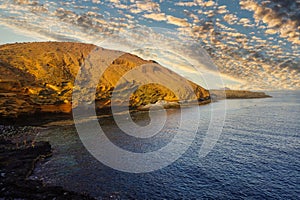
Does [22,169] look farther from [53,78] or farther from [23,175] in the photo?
[53,78]

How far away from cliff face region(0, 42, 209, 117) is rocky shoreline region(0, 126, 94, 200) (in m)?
17.8

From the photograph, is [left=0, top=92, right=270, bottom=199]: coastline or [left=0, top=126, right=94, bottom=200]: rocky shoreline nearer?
[left=0, top=126, right=94, bottom=200]: rocky shoreline

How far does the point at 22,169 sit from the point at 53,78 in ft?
154

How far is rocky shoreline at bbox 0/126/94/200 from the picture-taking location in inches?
812

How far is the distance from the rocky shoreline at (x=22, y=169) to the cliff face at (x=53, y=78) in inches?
700

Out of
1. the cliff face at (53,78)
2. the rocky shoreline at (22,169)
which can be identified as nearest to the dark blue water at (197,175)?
the rocky shoreline at (22,169)

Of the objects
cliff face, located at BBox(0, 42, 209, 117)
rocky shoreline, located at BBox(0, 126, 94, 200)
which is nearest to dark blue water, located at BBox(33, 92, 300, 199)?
rocky shoreline, located at BBox(0, 126, 94, 200)

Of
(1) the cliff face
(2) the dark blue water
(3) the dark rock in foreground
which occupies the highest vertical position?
(1) the cliff face

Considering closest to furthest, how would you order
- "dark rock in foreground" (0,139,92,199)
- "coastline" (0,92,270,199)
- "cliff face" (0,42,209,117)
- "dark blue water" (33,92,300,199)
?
"dark rock in foreground" (0,139,92,199) < "coastline" (0,92,270,199) < "dark blue water" (33,92,300,199) < "cliff face" (0,42,209,117)

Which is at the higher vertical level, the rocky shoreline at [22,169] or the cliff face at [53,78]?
the cliff face at [53,78]

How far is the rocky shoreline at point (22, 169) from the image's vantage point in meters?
20.6

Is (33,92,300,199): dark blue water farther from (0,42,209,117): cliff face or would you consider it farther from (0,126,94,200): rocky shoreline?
(0,42,209,117): cliff face

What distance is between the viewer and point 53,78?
67.8 meters

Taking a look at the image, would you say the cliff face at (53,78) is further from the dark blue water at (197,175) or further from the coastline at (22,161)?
the dark blue water at (197,175)
